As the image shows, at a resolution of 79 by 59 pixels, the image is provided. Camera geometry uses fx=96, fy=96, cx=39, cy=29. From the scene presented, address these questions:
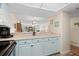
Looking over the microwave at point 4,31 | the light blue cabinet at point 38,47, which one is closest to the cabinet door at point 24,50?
the light blue cabinet at point 38,47

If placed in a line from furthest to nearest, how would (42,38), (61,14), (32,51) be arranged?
(61,14) → (42,38) → (32,51)

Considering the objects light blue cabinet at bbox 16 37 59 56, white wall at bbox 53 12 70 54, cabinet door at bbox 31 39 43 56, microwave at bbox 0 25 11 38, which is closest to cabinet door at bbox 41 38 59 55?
light blue cabinet at bbox 16 37 59 56

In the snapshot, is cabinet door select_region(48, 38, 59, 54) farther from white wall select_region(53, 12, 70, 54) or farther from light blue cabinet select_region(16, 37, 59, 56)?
white wall select_region(53, 12, 70, 54)

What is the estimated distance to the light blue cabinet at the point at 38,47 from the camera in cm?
214

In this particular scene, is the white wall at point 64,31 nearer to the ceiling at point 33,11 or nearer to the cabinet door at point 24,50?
the ceiling at point 33,11

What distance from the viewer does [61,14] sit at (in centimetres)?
290

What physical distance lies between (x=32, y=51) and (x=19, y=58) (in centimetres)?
160

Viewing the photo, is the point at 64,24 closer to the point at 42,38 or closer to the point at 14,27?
the point at 42,38

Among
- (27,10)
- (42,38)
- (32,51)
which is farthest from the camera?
(42,38)

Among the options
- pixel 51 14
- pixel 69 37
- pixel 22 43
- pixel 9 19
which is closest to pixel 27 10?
pixel 9 19

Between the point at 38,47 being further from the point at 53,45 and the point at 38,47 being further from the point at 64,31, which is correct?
the point at 64,31

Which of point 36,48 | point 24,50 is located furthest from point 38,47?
point 24,50

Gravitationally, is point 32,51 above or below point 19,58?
below

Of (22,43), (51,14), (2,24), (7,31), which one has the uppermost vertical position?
(51,14)
